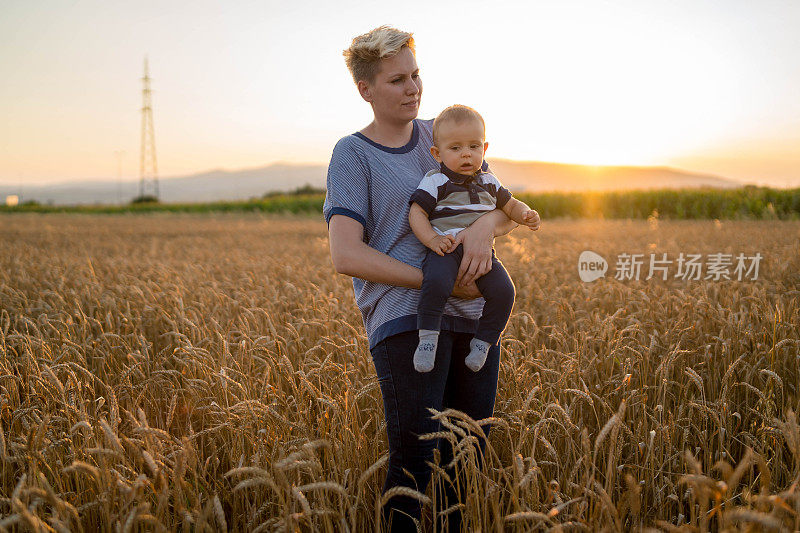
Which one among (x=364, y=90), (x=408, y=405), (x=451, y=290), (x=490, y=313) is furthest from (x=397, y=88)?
(x=408, y=405)

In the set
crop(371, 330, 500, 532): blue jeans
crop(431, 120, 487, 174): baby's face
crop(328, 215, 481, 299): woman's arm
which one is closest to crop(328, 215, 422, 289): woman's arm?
crop(328, 215, 481, 299): woman's arm

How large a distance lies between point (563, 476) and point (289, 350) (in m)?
2.27

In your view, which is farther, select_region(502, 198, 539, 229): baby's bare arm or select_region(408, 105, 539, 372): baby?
select_region(502, 198, 539, 229): baby's bare arm

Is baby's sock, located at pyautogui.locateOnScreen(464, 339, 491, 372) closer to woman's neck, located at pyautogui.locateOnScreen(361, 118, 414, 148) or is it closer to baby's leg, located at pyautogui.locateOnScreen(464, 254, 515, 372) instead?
baby's leg, located at pyautogui.locateOnScreen(464, 254, 515, 372)

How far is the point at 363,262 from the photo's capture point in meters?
2.16

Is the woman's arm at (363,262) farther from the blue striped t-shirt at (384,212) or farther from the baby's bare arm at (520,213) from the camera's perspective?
the baby's bare arm at (520,213)

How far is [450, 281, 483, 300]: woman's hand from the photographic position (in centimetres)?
223

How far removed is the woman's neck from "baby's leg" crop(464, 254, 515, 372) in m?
0.69

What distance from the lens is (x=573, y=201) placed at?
32844mm

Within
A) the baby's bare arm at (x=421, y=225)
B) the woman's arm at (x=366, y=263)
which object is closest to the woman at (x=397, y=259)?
the woman's arm at (x=366, y=263)

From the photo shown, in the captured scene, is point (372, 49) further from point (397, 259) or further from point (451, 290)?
point (451, 290)

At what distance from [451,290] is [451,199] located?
412 millimetres

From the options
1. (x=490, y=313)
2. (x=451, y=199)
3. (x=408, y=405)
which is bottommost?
(x=408, y=405)

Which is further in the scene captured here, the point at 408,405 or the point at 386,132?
the point at 386,132
